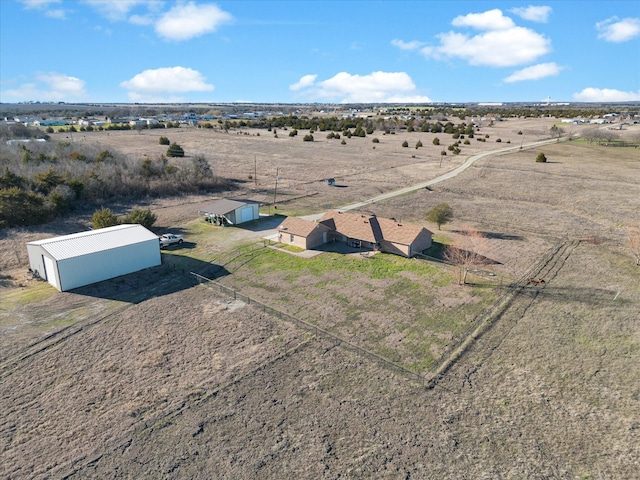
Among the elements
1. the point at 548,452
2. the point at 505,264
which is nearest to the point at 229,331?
the point at 548,452

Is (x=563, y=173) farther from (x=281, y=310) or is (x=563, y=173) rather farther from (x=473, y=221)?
(x=281, y=310)

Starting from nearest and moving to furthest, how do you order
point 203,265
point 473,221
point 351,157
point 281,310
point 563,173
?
point 281,310 → point 203,265 → point 473,221 → point 563,173 → point 351,157

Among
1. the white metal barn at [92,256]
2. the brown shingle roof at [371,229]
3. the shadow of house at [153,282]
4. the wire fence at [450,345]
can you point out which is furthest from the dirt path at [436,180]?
the wire fence at [450,345]

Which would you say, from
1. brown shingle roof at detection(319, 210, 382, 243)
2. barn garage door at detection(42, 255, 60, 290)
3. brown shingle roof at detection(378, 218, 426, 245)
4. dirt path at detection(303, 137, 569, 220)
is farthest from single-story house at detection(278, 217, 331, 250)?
barn garage door at detection(42, 255, 60, 290)

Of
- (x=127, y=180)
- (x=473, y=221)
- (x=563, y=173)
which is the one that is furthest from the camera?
(x=563, y=173)

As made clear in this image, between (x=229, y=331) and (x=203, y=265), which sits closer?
(x=229, y=331)

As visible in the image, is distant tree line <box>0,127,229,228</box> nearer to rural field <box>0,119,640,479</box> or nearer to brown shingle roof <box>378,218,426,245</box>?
rural field <box>0,119,640,479</box>

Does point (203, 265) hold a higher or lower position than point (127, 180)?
lower
